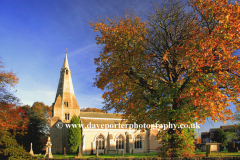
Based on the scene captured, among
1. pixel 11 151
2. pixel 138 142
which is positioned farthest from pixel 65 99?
pixel 11 151

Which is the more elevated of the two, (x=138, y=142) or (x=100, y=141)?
(x=100, y=141)

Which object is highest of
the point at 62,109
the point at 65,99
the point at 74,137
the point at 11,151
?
the point at 65,99

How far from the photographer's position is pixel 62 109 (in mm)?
37719

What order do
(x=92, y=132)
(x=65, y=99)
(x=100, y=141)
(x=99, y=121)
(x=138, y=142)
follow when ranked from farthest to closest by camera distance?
(x=65, y=99) < (x=138, y=142) < (x=99, y=121) < (x=100, y=141) < (x=92, y=132)

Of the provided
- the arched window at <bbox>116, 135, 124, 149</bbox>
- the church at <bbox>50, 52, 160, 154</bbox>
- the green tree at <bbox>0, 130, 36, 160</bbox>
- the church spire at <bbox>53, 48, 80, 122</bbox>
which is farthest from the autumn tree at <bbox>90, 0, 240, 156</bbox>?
the church spire at <bbox>53, 48, 80, 122</bbox>

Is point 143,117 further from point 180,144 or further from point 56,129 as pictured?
point 56,129

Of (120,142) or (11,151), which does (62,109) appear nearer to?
(120,142)

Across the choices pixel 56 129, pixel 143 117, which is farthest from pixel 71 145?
pixel 143 117

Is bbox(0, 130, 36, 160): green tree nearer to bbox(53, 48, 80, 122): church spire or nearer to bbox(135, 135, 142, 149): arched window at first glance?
bbox(53, 48, 80, 122): church spire

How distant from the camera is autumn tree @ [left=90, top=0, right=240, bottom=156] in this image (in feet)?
29.1

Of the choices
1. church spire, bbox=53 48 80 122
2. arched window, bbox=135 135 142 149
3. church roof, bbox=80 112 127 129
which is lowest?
arched window, bbox=135 135 142 149

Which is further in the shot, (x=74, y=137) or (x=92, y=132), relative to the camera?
(x=92, y=132)

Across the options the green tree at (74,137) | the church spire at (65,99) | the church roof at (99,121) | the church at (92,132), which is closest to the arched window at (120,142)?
the church at (92,132)

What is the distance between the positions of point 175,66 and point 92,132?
26.4 meters
